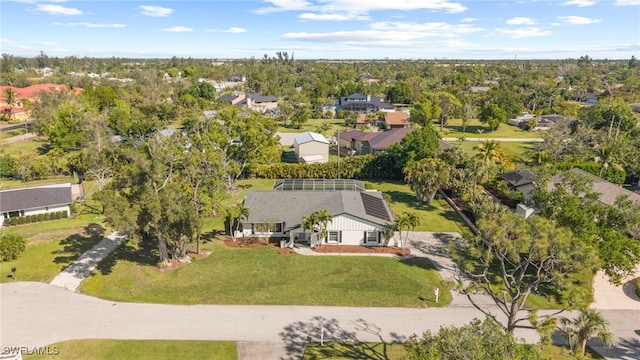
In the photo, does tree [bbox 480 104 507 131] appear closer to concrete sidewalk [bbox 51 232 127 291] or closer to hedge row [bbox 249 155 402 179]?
hedge row [bbox 249 155 402 179]

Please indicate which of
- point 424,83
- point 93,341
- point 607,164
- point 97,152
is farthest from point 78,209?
point 424,83

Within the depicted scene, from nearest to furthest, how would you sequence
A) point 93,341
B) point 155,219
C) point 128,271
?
1. point 93,341
2. point 155,219
3. point 128,271

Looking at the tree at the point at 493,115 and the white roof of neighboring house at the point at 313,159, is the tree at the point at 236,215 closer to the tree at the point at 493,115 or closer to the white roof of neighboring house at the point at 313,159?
the white roof of neighboring house at the point at 313,159

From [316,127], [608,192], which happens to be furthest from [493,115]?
[608,192]

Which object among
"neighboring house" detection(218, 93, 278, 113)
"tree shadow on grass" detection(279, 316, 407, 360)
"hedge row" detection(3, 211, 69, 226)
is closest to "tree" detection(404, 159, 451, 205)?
"tree shadow on grass" detection(279, 316, 407, 360)

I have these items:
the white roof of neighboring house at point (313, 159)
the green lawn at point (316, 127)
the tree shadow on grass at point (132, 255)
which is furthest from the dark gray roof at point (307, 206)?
the green lawn at point (316, 127)

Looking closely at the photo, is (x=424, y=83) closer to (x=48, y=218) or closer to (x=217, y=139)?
(x=217, y=139)
